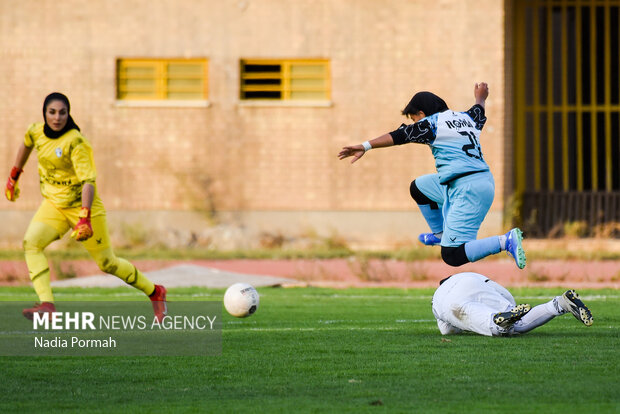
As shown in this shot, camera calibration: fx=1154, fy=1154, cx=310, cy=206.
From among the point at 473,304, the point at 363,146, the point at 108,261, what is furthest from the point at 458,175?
the point at 108,261

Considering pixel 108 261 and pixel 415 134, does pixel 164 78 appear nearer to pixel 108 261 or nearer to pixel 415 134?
pixel 108 261

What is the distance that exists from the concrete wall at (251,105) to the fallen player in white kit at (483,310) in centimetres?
1488

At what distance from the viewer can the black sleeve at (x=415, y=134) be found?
945 centimetres

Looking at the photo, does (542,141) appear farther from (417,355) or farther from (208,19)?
(417,355)

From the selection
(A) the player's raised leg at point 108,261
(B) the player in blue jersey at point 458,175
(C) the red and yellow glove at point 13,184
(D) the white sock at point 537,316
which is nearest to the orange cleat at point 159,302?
(A) the player's raised leg at point 108,261

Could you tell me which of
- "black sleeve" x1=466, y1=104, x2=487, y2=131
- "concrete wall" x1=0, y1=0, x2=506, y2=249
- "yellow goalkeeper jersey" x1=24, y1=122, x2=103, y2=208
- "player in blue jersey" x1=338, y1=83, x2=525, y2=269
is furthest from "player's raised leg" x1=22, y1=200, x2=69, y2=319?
"concrete wall" x1=0, y1=0, x2=506, y2=249

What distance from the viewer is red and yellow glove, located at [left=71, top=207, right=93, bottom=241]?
397 inches

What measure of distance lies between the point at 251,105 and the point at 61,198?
46.6ft

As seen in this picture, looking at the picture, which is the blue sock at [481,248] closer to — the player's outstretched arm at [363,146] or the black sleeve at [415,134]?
the black sleeve at [415,134]

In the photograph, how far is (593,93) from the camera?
83.6 ft

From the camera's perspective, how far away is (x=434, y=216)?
1074 centimetres

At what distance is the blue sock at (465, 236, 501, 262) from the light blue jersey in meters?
0.63

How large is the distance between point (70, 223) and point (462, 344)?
160 inches

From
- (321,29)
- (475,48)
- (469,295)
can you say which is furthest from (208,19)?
(469,295)
